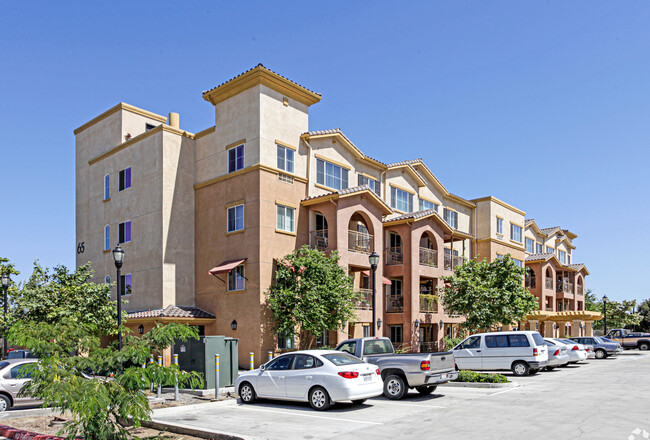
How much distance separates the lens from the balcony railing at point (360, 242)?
3178 cm

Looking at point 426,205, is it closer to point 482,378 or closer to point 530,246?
point 530,246

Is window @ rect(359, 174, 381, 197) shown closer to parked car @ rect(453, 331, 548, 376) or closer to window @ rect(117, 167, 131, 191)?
window @ rect(117, 167, 131, 191)

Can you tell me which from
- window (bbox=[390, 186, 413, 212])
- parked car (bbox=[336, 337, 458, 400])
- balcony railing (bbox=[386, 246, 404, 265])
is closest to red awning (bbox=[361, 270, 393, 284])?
balcony railing (bbox=[386, 246, 404, 265])

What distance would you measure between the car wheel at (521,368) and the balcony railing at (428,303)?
38.3 feet

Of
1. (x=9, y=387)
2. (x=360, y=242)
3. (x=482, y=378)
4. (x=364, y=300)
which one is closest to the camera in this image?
(x=9, y=387)

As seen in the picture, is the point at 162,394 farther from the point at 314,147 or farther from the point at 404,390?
the point at 314,147

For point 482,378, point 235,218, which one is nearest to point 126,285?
point 235,218

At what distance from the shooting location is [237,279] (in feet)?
97.0

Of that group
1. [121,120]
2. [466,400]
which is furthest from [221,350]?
[121,120]

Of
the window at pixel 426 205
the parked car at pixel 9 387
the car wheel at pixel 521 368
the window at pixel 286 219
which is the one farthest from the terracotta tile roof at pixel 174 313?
the window at pixel 426 205

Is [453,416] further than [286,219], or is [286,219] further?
[286,219]

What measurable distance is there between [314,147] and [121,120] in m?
12.9

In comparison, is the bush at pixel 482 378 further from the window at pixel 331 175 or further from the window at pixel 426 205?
the window at pixel 426 205

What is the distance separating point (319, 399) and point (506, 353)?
11.8m
